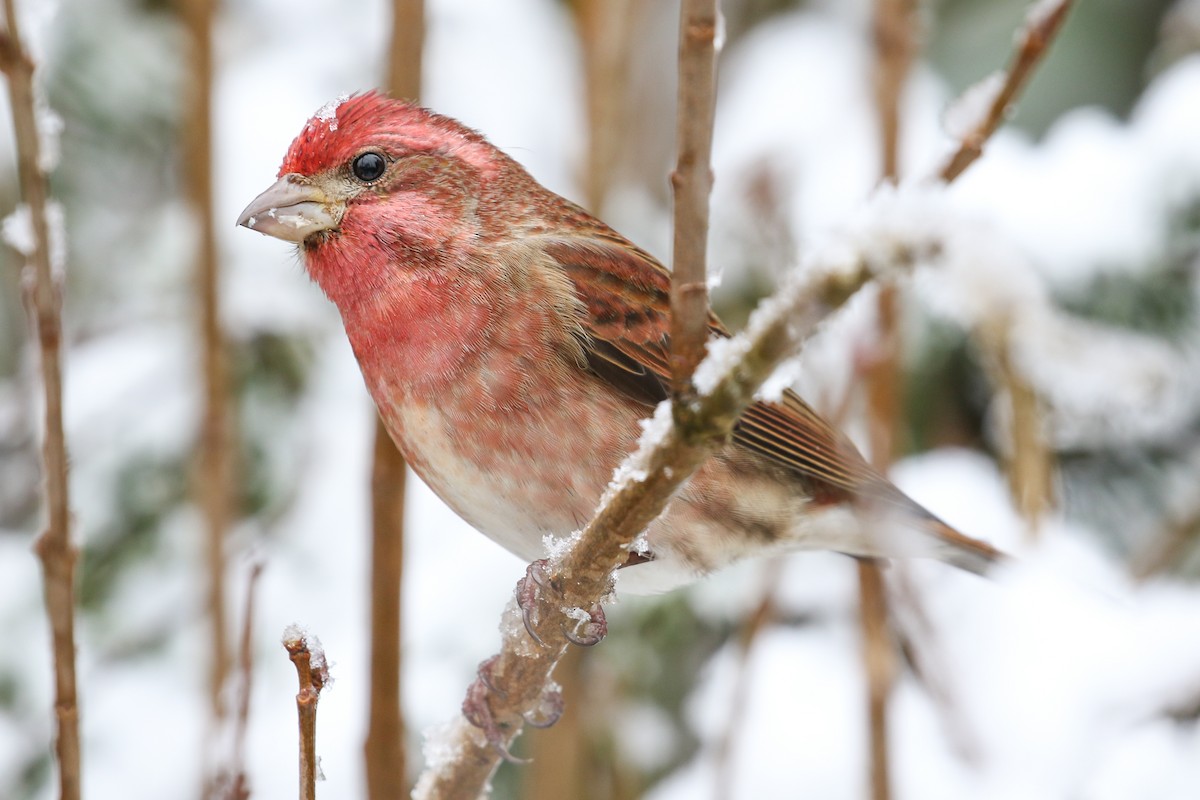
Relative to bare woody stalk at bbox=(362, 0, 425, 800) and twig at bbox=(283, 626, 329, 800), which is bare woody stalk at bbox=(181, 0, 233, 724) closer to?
bare woody stalk at bbox=(362, 0, 425, 800)

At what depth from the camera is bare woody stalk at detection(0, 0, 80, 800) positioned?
1782 millimetres

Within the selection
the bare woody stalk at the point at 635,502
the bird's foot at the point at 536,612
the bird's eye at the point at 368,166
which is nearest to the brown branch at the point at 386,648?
the bare woody stalk at the point at 635,502

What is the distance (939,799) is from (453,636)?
146 centimetres

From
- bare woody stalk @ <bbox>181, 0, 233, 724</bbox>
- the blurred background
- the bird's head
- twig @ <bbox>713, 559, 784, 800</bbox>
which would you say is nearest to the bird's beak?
the bird's head

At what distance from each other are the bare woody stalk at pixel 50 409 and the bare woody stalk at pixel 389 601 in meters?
0.56

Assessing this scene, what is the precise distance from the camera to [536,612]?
2.24 meters

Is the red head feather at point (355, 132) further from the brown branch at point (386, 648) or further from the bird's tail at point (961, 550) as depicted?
the bird's tail at point (961, 550)

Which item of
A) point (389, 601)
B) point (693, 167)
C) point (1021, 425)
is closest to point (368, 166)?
point (389, 601)

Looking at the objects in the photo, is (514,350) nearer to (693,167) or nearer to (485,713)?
(485,713)

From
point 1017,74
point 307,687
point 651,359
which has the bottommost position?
point 307,687

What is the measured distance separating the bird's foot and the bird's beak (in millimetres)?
877

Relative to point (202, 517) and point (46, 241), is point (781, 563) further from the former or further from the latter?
point (46, 241)

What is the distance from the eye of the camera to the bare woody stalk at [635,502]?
131 cm

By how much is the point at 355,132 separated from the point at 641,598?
1747 mm
